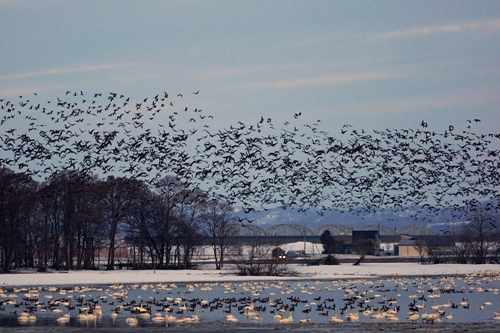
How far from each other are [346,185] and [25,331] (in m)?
23.0

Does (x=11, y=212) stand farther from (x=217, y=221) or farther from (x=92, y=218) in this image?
(x=217, y=221)

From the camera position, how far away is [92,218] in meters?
72.1

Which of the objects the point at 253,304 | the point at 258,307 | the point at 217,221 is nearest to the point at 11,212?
the point at 217,221

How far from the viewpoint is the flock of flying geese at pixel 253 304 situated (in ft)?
85.3

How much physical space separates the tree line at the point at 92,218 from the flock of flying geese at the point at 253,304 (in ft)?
82.8

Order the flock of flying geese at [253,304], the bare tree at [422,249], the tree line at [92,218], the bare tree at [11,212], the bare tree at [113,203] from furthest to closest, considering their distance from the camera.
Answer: the bare tree at [422,249] → the bare tree at [113,203] → the tree line at [92,218] → the bare tree at [11,212] → the flock of flying geese at [253,304]

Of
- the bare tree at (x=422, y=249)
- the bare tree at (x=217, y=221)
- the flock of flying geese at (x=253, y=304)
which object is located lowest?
the flock of flying geese at (x=253, y=304)

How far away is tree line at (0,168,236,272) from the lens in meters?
66.4

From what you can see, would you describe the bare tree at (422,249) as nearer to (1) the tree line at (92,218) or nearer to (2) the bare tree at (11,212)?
(1) the tree line at (92,218)

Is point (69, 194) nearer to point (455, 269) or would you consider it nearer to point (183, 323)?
point (455, 269)

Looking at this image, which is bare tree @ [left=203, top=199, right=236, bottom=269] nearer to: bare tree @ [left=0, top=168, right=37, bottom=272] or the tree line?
the tree line

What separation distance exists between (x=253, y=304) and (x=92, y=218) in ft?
147

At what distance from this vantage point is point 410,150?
124 ft

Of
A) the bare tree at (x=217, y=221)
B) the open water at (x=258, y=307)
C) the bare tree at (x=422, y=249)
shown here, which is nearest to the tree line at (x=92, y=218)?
the bare tree at (x=217, y=221)
